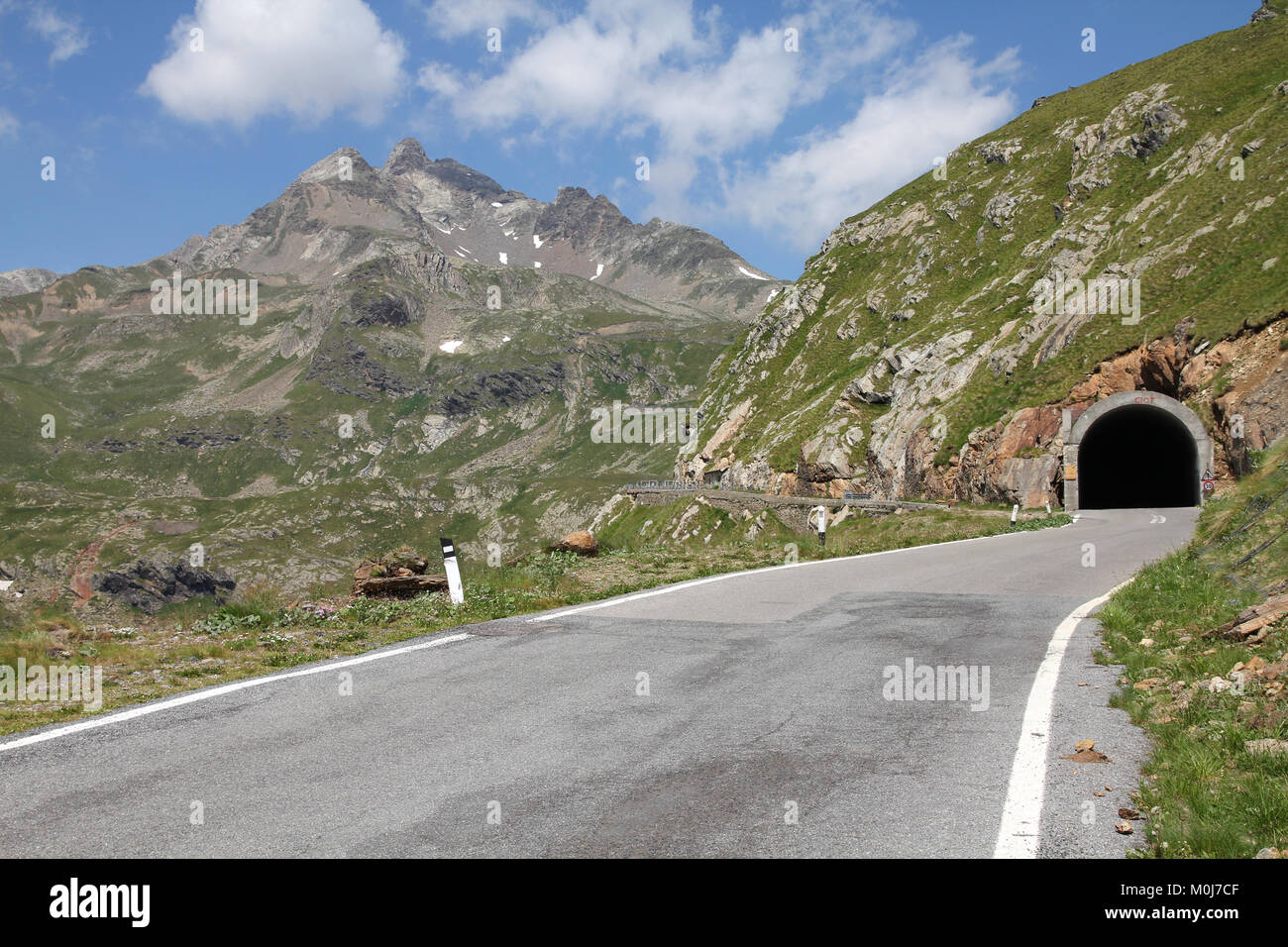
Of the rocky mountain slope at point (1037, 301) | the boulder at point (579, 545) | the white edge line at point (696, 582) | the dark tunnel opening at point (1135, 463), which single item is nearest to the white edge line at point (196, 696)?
the white edge line at point (696, 582)

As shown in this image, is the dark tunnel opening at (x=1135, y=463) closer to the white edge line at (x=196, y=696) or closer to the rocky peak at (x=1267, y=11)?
the white edge line at (x=196, y=696)

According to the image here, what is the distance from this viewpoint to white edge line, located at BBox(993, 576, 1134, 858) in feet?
14.2

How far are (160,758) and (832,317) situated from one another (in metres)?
91.5

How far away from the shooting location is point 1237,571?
10.9 metres

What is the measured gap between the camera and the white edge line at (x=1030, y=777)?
4324 mm

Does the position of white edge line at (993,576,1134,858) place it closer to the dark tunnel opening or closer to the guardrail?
the dark tunnel opening

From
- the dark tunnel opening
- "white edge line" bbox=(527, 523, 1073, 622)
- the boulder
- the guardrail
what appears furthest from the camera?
the guardrail

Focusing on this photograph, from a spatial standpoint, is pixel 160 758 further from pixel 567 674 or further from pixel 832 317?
pixel 832 317

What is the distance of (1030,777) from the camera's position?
5305 mm

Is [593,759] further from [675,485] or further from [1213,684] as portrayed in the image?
[675,485]

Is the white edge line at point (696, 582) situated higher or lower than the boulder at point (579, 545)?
lower

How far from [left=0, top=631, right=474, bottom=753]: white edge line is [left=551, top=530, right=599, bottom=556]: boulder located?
30.8 feet

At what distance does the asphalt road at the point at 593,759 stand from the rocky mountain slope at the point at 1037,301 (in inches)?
1481

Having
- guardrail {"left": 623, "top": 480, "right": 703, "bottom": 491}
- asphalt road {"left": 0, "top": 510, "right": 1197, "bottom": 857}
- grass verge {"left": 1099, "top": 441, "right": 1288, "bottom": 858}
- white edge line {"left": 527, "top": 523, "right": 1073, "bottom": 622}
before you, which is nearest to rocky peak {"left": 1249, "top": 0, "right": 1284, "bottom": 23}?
guardrail {"left": 623, "top": 480, "right": 703, "bottom": 491}
